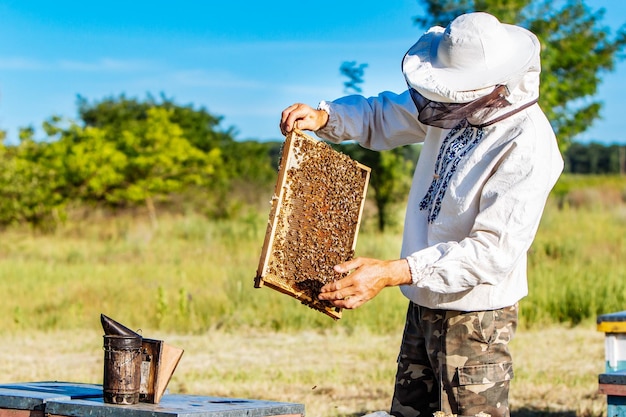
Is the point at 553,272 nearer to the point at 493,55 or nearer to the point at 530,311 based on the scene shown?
the point at 530,311

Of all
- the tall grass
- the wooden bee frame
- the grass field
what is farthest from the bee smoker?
the tall grass

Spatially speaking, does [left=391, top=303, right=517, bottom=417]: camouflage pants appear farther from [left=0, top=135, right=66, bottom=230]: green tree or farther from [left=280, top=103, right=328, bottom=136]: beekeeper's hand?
[left=0, top=135, right=66, bottom=230]: green tree

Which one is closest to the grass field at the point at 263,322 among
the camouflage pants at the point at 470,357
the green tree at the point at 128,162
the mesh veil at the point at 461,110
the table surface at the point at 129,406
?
the table surface at the point at 129,406

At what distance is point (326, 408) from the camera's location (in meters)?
5.67

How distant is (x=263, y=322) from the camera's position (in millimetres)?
9008

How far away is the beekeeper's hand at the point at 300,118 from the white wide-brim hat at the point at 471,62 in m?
0.44

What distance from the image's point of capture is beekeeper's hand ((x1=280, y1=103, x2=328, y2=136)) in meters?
3.13

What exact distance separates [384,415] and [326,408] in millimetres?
3026

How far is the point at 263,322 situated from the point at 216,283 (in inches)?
56.4

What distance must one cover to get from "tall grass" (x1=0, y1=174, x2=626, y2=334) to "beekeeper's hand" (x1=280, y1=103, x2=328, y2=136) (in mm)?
5738

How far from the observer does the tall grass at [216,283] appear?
356 inches

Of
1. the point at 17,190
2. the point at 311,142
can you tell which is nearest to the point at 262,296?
the point at 311,142

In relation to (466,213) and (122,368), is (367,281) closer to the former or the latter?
(466,213)

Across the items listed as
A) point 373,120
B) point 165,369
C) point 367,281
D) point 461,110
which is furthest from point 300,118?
point 165,369
